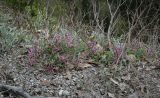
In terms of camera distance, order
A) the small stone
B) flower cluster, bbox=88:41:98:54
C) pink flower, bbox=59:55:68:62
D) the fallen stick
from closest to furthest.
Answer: the fallen stick → the small stone → pink flower, bbox=59:55:68:62 → flower cluster, bbox=88:41:98:54

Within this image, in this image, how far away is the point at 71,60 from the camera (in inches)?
190

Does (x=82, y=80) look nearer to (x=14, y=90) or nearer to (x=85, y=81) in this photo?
(x=85, y=81)

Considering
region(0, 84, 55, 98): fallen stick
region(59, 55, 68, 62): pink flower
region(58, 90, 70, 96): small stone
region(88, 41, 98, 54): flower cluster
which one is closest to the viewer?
region(0, 84, 55, 98): fallen stick

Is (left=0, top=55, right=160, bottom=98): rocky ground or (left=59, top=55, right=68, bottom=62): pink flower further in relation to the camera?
(left=59, top=55, right=68, bottom=62): pink flower

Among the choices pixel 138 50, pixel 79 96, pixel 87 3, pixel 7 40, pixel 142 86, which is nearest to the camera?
pixel 79 96

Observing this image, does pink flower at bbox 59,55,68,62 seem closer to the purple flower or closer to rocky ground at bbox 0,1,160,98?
rocky ground at bbox 0,1,160,98

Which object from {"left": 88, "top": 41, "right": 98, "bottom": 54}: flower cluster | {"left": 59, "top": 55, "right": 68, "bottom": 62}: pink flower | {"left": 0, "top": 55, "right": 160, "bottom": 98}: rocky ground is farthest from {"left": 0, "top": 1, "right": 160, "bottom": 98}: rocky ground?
{"left": 88, "top": 41, "right": 98, "bottom": 54}: flower cluster

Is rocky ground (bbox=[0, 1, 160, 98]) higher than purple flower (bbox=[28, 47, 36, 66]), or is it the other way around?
purple flower (bbox=[28, 47, 36, 66])

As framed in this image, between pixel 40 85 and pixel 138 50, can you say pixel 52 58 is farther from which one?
pixel 138 50

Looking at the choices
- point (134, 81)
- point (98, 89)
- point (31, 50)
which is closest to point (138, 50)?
point (134, 81)

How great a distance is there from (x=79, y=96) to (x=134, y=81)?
86 centimetres

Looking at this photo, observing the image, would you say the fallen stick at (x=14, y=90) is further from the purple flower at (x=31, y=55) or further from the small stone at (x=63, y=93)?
the purple flower at (x=31, y=55)

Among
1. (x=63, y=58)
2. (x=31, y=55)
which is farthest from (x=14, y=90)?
(x=63, y=58)

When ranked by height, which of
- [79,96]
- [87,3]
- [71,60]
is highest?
[87,3]
